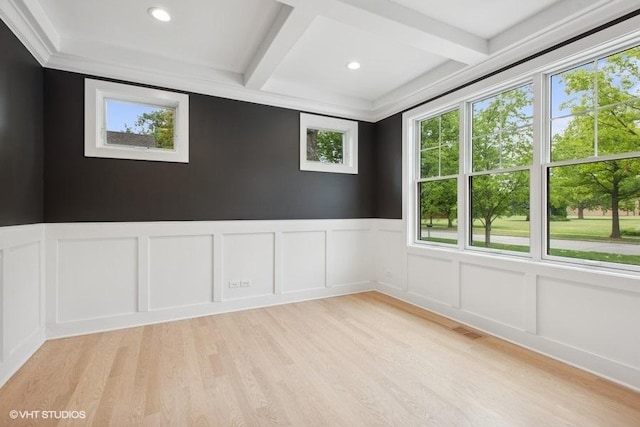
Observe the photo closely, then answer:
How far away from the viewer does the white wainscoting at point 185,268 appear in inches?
116

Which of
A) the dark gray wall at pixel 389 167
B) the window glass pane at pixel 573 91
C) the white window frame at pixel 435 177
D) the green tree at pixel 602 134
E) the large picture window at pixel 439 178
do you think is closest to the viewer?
the green tree at pixel 602 134

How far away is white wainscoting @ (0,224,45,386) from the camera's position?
2154 millimetres

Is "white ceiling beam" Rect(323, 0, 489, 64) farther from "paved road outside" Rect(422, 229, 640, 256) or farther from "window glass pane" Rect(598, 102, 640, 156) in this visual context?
"paved road outside" Rect(422, 229, 640, 256)

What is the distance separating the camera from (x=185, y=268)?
11.2 feet

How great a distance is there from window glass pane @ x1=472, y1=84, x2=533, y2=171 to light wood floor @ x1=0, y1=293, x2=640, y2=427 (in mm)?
1773

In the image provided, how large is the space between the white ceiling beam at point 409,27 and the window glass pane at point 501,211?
1.21 m

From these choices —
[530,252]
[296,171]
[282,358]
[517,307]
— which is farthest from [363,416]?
[296,171]

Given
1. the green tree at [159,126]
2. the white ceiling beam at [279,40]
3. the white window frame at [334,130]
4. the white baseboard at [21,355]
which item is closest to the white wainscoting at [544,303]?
the white window frame at [334,130]

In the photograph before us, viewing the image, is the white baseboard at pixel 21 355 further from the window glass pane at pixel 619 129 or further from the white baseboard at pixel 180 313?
the window glass pane at pixel 619 129

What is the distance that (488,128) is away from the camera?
322cm

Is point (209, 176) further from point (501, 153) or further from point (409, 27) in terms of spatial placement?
point (501, 153)

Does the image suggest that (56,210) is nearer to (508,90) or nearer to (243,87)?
(243,87)

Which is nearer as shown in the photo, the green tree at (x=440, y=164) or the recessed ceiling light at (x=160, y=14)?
the recessed ceiling light at (x=160, y=14)

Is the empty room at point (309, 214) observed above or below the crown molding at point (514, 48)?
below
